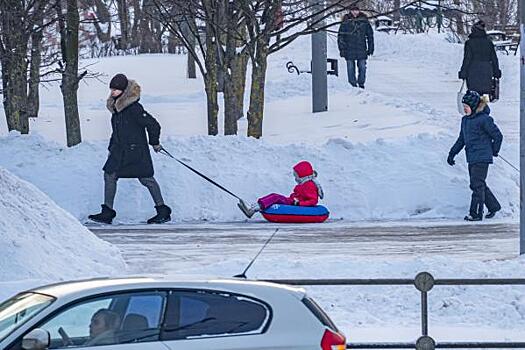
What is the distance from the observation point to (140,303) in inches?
282

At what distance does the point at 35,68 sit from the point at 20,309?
20.8 m

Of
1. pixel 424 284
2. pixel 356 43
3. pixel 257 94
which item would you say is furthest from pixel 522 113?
pixel 356 43

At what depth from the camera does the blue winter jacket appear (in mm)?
17688

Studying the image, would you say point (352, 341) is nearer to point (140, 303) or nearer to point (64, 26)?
point (140, 303)

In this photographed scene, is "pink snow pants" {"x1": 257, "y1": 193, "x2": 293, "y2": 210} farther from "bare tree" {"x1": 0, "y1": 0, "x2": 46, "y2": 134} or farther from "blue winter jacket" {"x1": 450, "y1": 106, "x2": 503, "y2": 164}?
"bare tree" {"x1": 0, "y1": 0, "x2": 46, "y2": 134}

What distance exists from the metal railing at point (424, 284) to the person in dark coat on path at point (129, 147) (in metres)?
8.48

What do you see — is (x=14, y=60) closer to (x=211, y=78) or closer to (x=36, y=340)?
(x=211, y=78)

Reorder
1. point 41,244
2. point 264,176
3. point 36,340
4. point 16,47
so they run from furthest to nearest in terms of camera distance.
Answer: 1. point 16,47
2. point 264,176
3. point 41,244
4. point 36,340

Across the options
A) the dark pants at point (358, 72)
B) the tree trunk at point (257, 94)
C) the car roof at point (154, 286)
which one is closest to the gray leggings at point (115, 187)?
the tree trunk at point (257, 94)

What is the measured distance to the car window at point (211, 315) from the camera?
717 centimetres

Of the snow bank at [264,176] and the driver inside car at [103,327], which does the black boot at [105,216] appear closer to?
the snow bank at [264,176]

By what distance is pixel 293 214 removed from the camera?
1805 cm

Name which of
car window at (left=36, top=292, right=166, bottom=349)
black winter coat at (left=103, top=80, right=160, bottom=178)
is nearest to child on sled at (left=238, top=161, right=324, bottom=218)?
black winter coat at (left=103, top=80, right=160, bottom=178)

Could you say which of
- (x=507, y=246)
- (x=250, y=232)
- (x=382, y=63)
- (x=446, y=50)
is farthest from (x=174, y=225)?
(x=446, y=50)
